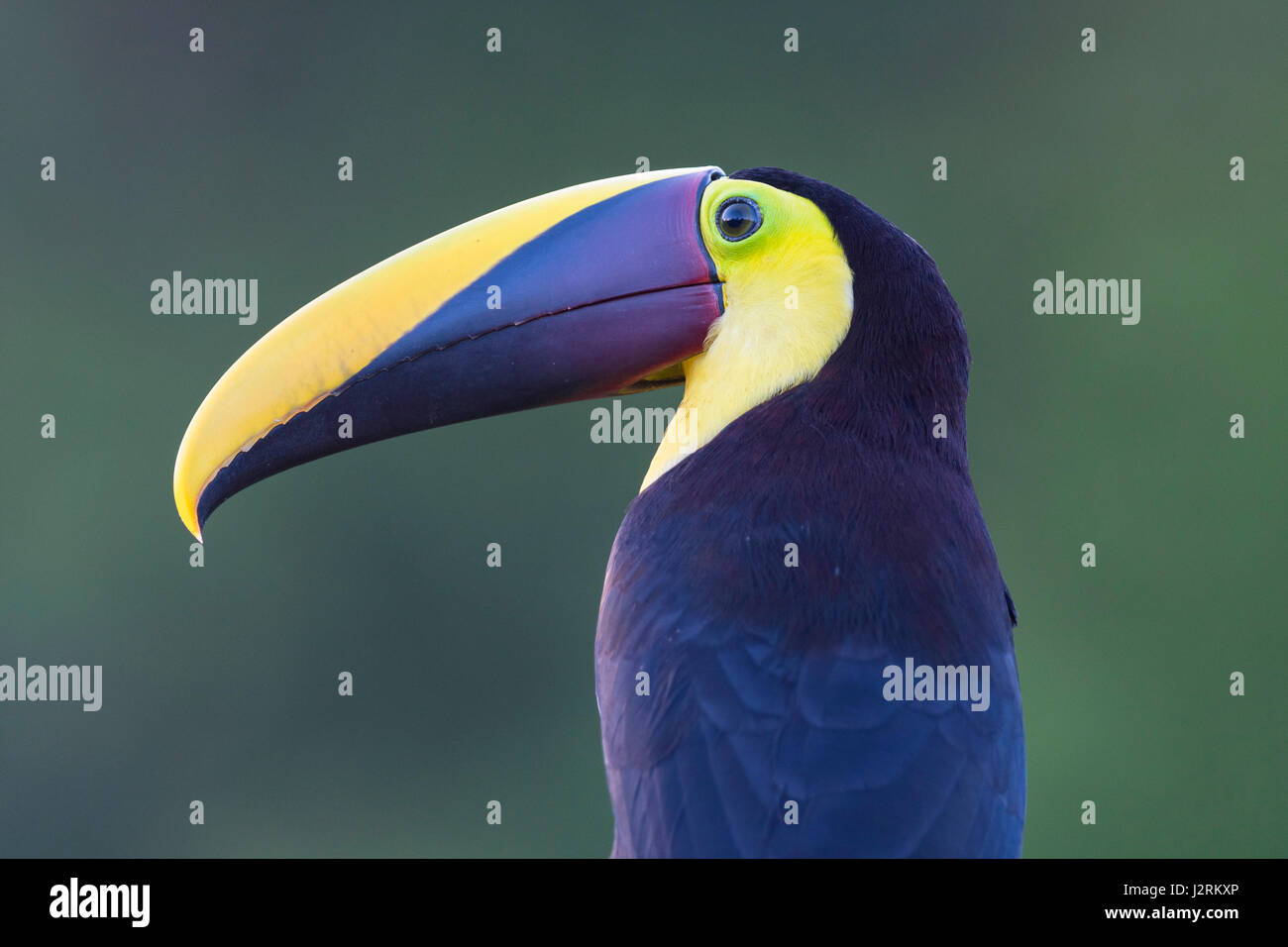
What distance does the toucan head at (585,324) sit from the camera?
1.60 m

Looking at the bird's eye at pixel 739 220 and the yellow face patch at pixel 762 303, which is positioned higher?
the bird's eye at pixel 739 220

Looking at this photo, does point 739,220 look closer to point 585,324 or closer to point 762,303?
point 762,303

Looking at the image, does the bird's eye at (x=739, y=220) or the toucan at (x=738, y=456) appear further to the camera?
the bird's eye at (x=739, y=220)

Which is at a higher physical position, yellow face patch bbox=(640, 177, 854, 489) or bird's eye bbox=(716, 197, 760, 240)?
bird's eye bbox=(716, 197, 760, 240)

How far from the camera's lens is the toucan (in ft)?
4.69

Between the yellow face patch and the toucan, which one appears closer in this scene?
the toucan

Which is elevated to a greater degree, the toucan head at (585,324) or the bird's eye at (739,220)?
the bird's eye at (739,220)

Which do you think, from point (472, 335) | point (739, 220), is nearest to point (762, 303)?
point (739, 220)

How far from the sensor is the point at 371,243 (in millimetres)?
5062

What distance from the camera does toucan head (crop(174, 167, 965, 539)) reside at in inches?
62.9

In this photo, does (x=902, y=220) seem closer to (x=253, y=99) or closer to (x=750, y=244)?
(x=253, y=99)

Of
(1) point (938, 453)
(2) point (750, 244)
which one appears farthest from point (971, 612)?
(2) point (750, 244)

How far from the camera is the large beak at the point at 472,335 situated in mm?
1598
